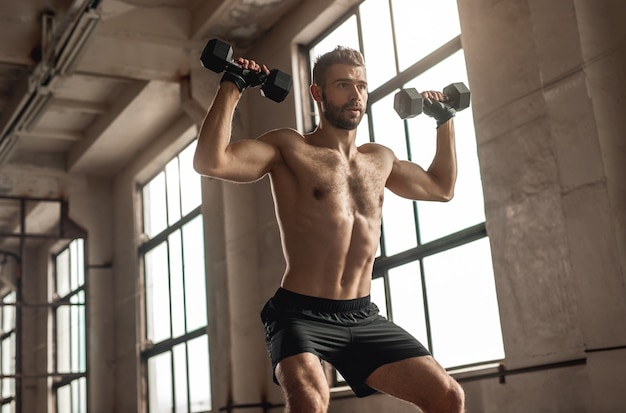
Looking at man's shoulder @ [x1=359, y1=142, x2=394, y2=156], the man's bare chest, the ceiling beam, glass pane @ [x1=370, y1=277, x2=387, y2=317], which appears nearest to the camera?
the man's bare chest

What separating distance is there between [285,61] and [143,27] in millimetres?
1224

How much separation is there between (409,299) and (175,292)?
3.95 m

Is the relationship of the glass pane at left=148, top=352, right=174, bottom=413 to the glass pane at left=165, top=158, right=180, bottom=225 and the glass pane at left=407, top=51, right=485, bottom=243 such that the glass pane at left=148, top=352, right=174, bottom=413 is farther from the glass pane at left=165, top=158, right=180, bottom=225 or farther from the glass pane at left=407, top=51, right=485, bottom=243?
the glass pane at left=407, top=51, right=485, bottom=243

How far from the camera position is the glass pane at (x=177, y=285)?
8.84 metres

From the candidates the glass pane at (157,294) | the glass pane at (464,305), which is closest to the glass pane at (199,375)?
the glass pane at (157,294)

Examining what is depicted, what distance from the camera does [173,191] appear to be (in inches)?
368

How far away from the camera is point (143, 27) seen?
715 cm

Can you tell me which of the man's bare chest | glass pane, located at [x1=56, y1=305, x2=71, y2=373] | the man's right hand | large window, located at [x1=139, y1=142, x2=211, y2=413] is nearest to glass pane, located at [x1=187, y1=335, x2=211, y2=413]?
large window, located at [x1=139, y1=142, x2=211, y2=413]

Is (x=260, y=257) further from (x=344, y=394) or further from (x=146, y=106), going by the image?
(x=146, y=106)

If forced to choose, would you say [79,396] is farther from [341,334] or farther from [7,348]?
[341,334]

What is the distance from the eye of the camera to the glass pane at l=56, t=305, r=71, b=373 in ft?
39.7

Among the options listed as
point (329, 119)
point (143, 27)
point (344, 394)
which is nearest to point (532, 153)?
point (329, 119)

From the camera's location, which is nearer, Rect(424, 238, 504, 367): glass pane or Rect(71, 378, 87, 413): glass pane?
Rect(424, 238, 504, 367): glass pane

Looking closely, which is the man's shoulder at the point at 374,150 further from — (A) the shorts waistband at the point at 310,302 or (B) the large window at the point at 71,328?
(B) the large window at the point at 71,328
